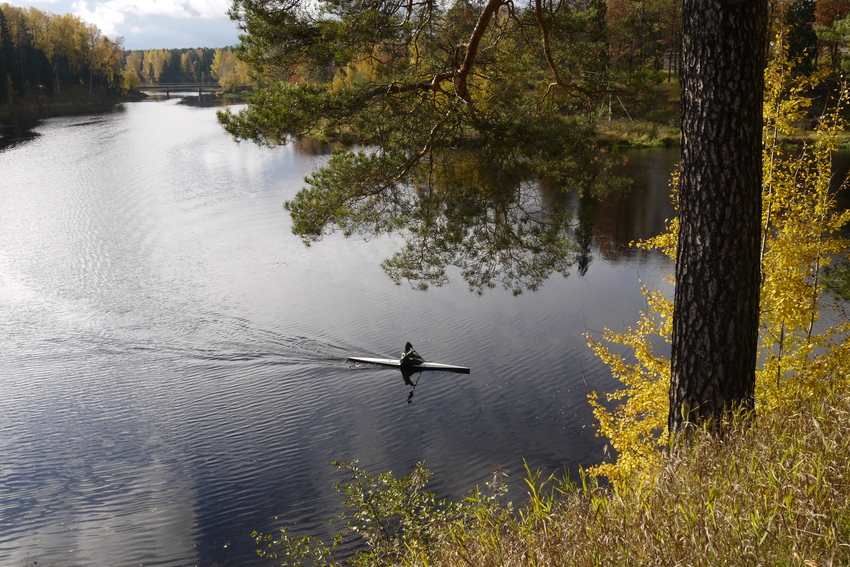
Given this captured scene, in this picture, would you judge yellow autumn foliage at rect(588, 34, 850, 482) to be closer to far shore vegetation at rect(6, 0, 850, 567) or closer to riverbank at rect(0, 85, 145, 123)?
far shore vegetation at rect(6, 0, 850, 567)

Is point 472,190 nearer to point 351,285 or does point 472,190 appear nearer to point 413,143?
point 413,143

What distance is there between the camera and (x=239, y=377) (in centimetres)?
1077

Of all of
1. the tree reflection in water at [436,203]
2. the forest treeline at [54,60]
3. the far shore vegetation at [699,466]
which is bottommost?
the far shore vegetation at [699,466]

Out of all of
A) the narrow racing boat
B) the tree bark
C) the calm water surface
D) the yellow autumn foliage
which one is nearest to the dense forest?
the calm water surface

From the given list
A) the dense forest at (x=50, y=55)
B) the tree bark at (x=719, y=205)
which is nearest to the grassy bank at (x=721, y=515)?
the tree bark at (x=719, y=205)

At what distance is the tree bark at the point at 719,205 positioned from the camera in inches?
147

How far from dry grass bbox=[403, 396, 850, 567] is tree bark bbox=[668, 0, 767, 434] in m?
0.73

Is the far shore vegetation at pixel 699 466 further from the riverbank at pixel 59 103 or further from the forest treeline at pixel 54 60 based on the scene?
the forest treeline at pixel 54 60

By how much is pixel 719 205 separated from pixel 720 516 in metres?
1.95

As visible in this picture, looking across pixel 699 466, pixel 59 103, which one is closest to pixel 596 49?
pixel 699 466

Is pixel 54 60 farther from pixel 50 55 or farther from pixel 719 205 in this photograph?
pixel 719 205

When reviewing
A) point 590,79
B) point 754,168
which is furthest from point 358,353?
point 754,168

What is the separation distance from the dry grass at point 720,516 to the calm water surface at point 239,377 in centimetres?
459

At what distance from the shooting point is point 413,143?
29.6ft
